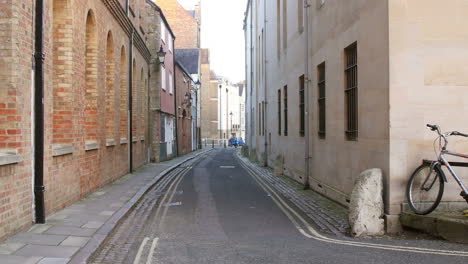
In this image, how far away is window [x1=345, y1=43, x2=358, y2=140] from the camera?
29.9ft

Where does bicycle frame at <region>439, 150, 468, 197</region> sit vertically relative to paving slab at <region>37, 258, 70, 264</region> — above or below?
above

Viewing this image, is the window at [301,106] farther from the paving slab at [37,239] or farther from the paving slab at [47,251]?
the paving slab at [47,251]

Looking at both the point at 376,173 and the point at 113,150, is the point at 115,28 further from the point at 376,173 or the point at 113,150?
the point at 376,173

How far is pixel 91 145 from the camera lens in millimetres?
11180

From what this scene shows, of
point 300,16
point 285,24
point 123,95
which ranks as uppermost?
point 285,24

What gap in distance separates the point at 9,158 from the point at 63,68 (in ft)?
11.9

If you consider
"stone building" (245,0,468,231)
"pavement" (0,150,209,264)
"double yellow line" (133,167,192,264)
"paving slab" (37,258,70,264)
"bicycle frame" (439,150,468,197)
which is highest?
"stone building" (245,0,468,231)

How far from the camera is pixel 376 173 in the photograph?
7.12 m

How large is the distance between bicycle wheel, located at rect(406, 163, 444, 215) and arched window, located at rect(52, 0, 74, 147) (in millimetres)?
6431

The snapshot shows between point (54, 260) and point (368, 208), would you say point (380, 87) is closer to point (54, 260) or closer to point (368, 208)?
point (368, 208)

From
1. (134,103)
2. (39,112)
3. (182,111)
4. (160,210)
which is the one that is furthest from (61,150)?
(182,111)

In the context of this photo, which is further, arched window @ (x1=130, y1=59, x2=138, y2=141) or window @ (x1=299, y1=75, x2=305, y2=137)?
arched window @ (x1=130, y1=59, x2=138, y2=141)

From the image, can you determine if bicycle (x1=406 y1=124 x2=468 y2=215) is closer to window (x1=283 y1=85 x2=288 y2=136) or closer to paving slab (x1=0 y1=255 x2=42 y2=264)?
paving slab (x1=0 y1=255 x2=42 y2=264)

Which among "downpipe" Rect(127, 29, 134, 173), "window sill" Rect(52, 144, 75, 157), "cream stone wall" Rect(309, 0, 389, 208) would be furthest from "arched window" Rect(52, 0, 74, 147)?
"downpipe" Rect(127, 29, 134, 173)
